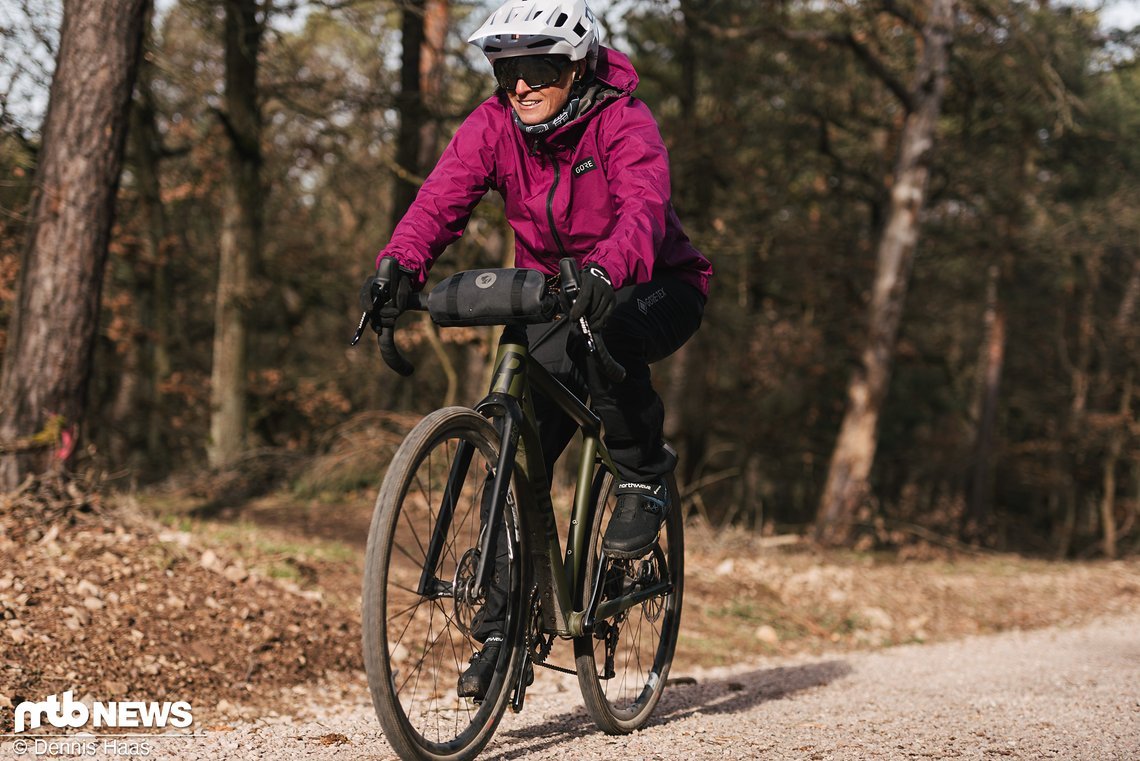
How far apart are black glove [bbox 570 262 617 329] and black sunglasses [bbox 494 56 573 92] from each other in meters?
0.77

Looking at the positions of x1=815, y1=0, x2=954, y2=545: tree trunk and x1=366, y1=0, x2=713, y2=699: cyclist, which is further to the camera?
x1=815, y1=0, x2=954, y2=545: tree trunk

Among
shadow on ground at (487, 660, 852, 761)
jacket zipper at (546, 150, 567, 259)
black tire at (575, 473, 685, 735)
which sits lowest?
shadow on ground at (487, 660, 852, 761)

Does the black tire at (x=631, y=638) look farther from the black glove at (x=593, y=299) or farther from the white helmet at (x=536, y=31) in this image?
the white helmet at (x=536, y=31)

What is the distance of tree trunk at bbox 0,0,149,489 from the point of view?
6.24m

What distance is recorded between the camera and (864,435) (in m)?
13.8

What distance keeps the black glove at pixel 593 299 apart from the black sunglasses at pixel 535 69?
77cm

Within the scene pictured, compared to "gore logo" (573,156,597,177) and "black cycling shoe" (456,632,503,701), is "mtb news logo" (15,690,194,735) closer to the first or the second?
"black cycling shoe" (456,632,503,701)

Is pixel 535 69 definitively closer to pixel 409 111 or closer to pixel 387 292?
pixel 387 292

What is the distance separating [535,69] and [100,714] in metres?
3.01

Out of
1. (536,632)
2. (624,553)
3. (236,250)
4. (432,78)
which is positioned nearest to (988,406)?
(432,78)

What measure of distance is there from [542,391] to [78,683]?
244cm

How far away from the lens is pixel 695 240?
12844mm

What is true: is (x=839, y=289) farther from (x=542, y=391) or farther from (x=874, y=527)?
(x=542, y=391)

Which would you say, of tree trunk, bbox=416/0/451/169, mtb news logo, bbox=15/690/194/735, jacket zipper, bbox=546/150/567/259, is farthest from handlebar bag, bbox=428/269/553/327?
tree trunk, bbox=416/0/451/169
